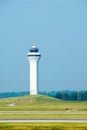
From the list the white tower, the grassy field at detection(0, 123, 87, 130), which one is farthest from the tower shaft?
the grassy field at detection(0, 123, 87, 130)

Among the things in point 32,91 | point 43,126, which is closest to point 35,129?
point 43,126

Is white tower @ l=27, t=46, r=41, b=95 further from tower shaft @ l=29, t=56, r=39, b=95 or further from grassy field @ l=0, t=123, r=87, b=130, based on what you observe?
grassy field @ l=0, t=123, r=87, b=130

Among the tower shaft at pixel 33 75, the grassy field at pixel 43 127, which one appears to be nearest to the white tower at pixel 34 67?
the tower shaft at pixel 33 75

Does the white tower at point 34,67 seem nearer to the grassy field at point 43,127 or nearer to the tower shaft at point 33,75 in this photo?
the tower shaft at point 33,75

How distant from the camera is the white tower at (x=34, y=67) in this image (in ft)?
631

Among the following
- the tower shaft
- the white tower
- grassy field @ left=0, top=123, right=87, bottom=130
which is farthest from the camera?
the white tower

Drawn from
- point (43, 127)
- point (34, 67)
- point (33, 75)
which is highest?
point (34, 67)

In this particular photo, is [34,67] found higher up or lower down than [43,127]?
higher up

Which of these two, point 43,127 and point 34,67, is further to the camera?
point 34,67

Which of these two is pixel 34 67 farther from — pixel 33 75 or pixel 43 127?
pixel 43 127

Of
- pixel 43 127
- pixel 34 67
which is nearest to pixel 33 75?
pixel 34 67

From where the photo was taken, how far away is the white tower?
19225 cm

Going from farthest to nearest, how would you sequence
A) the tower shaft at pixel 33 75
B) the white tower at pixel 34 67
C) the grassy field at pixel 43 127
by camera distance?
1. the white tower at pixel 34 67
2. the tower shaft at pixel 33 75
3. the grassy field at pixel 43 127

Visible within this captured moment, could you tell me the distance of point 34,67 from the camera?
194250 millimetres
